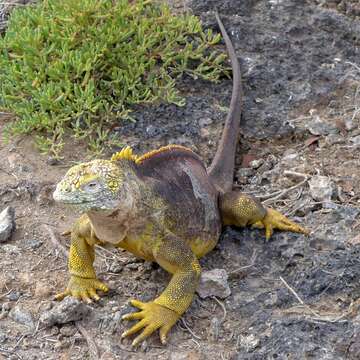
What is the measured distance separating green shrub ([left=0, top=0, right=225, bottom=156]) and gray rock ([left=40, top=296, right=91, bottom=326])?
60.8 inches

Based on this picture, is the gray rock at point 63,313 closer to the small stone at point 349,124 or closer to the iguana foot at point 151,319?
the iguana foot at point 151,319

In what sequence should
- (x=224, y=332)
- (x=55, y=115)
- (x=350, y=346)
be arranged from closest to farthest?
(x=350, y=346)
(x=224, y=332)
(x=55, y=115)

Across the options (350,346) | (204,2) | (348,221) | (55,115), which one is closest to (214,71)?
(204,2)

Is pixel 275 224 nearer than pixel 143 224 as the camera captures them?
No

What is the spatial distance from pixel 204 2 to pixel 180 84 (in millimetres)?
890

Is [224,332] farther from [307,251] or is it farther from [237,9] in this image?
[237,9]

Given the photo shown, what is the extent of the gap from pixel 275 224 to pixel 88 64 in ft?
5.40

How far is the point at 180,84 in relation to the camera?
5812 millimetres

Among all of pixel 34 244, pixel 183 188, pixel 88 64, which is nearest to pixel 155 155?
pixel 183 188

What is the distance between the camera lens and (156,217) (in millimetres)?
3914

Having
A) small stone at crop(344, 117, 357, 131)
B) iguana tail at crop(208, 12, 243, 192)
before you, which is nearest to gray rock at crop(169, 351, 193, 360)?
iguana tail at crop(208, 12, 243, 192)

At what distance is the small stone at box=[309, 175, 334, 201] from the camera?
184 inches

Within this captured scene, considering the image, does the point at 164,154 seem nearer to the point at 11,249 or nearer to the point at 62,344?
the point at 11,249

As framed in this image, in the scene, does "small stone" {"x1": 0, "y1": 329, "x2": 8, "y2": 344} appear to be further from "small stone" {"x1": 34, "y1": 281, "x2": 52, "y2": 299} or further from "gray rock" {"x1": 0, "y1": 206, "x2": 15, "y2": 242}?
"gray rock" {"x1": 0, "y1": 206, "x2": 15, "y2": 242}
